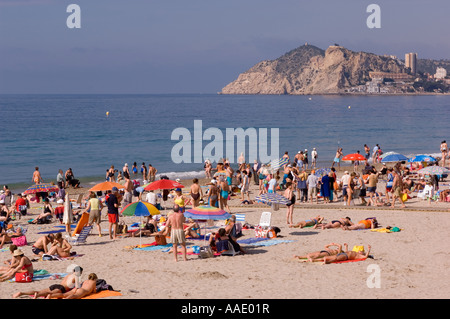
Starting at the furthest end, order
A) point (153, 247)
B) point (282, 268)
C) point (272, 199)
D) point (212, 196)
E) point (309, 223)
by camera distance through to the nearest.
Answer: point (212, 196) < point (309, 223) < point (272, 199) < point (153, 247) < point (282, 268)

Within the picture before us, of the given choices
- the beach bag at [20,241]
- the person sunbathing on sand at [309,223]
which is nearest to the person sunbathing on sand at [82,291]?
the beach bag at [20,241]

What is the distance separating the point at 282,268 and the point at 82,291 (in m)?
4.39

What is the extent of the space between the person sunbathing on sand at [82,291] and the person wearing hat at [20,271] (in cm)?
165

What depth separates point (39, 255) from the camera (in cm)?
1416

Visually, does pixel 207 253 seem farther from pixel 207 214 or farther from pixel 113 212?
pixel 113 212

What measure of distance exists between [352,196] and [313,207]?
76.2 inches

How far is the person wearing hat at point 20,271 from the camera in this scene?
11.8m

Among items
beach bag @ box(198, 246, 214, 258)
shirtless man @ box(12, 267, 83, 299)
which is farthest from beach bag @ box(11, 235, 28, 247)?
shirtless man @ box(12, 267, 83, 299)

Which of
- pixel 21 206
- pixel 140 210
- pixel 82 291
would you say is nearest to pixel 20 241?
pixel 140 210

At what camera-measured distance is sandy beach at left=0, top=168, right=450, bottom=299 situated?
10981 millimetres

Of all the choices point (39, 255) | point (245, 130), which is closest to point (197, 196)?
point (39, 255)

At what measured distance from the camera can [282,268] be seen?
41.9 feet

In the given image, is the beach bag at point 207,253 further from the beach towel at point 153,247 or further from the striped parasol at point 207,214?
the beach towel at point 153,247
